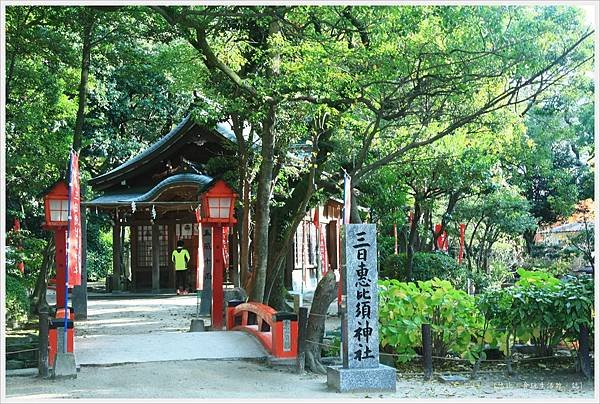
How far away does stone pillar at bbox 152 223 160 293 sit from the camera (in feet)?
87.3

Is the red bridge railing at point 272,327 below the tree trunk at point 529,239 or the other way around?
below

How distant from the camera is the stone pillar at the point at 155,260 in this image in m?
26.6

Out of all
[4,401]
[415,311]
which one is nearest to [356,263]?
[415,311]

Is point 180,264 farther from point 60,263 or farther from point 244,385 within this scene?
point 244,385

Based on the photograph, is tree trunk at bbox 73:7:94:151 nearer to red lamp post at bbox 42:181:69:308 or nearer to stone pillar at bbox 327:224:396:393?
red lamp post at bbox 42:181:69:308

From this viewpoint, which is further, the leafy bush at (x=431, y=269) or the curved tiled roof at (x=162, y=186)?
the curved tiled roof at (x=162, y=186)

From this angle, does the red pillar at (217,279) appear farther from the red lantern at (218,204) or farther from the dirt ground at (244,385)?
the dirt ground at (244,385)

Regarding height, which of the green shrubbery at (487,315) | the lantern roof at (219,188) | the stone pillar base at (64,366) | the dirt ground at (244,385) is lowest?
the dirt ground at (244,385)

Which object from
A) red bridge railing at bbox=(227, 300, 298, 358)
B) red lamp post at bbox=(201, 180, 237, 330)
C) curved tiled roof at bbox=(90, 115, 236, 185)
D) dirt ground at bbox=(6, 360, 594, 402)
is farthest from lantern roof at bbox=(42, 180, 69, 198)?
curved tiled roof at bbox=(90, 115, 236, 185)

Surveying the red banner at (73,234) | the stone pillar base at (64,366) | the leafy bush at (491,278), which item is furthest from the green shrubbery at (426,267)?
the stone pillar base at (64,366)

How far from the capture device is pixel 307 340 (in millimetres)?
11078

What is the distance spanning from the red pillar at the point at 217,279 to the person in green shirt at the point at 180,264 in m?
8.01

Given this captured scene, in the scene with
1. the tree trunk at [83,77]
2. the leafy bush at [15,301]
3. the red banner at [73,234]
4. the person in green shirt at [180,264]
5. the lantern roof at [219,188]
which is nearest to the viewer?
the red banner at [73,234]

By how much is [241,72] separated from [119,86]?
1462cm
